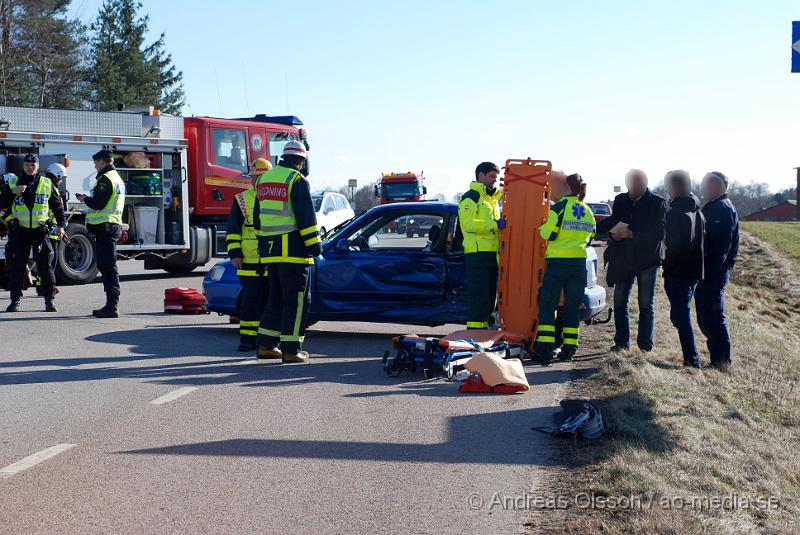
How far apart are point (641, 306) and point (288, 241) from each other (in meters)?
3.45

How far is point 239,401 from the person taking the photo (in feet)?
24.7

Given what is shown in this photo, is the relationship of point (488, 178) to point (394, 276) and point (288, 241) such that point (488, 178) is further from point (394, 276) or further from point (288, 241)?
point (288, 241)

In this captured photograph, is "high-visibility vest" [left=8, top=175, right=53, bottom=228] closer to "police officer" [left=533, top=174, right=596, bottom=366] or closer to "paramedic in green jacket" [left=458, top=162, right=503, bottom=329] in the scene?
"paramedic in green jacket" [left=458, top=162, right=503, bottom=329]

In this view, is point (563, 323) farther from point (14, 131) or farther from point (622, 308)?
point (14, 131)

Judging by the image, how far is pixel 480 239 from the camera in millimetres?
10016

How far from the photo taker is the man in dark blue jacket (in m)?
9.04

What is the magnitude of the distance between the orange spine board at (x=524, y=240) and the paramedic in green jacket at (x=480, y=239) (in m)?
0.15

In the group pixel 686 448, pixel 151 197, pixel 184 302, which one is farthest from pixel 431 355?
pixel 151 197

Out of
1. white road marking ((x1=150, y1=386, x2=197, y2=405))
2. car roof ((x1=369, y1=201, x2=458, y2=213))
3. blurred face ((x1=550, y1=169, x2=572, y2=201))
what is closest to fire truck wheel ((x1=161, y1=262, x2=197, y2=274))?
car roof ((x1=369, y1=201, x2=458, y2=213))

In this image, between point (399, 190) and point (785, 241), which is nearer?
point (785, 241)

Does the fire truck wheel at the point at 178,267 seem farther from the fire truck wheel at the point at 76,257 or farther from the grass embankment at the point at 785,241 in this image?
the grass embankment at the point at 785,241

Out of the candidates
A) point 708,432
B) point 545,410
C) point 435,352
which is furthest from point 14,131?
point 708,432

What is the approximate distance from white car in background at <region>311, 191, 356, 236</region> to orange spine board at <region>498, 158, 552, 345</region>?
47.2 ft

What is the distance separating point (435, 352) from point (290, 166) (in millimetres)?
2249
